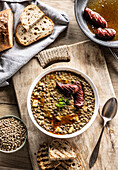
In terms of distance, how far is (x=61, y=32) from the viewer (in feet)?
12.2

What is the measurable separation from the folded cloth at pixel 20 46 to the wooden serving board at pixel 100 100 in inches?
4.9

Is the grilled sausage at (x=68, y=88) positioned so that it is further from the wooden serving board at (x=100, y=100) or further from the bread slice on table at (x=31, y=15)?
the bread slice on table at (x=31, y=15)

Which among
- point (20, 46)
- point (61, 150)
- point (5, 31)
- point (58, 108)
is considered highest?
point (5, 31)

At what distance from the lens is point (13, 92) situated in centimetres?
369

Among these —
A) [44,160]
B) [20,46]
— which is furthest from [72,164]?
[20,46]

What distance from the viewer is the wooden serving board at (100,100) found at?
3.46m

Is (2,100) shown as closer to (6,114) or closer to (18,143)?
(6,114)

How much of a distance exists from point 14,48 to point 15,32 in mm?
277

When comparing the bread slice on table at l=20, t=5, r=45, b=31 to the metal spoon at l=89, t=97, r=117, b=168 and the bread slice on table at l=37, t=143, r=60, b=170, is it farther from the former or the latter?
the bread slice on table at l=37, t=143, r=60, b=170

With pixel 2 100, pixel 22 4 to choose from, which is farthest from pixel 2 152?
pixel 22 4

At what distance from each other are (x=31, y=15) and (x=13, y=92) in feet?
4.26

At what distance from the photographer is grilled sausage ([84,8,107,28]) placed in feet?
11.6

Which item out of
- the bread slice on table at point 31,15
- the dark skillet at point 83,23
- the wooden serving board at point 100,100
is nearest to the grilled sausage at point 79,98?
the wooden serving board at point 100,100

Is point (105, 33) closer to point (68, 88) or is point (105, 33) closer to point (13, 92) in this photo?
point (68, 88)
